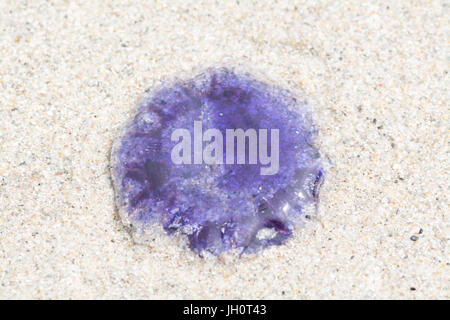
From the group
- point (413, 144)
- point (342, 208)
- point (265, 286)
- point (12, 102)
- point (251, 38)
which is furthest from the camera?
point (251, 38)

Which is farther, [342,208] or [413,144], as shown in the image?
[413,144]

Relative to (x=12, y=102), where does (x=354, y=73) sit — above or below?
above

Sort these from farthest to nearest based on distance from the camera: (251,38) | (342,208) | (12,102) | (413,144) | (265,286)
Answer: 1. (251,38)
2. (12,102)
3. (413,144)
4. (342,208)
5. (265,286)

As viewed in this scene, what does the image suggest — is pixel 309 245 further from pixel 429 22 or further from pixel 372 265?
pixel 429 22

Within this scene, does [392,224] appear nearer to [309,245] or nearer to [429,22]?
[309,245]

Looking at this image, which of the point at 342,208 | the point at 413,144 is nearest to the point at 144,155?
the point at 342,208

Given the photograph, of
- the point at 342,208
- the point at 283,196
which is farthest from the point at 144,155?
the point at 342,208

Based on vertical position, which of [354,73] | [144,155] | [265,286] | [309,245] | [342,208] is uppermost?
[354,73]
